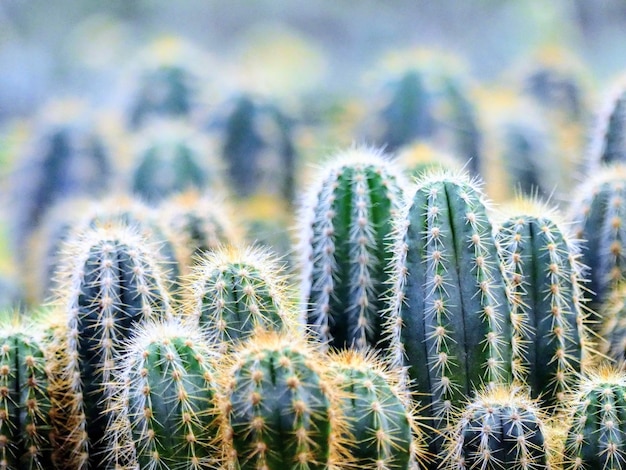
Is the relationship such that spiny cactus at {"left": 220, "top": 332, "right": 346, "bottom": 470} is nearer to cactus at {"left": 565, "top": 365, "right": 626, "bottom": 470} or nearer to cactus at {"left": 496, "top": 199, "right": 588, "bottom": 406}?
cactus at {"left": 565, "top": 365, "right": 626, "bottom": 470}

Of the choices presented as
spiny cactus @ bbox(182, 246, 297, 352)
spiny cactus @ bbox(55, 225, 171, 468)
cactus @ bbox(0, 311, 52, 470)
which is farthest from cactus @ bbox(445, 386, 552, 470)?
cactus @ bbox(0, 311, 52, 470)

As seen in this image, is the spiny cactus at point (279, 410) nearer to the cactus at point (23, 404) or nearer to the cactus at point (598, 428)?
the cactus at point (598, 428)

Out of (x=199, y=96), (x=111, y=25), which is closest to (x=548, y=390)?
(x=199, y=96)

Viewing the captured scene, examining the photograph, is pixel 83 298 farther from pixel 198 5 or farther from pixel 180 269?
pixel 198 5

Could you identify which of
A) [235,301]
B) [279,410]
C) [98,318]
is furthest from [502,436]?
[98,318]

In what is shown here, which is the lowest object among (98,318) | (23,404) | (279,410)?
(279,410)

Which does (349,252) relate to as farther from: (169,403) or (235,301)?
(169,403)

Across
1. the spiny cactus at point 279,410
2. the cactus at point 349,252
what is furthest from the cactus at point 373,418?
the cactus at point 349,252
